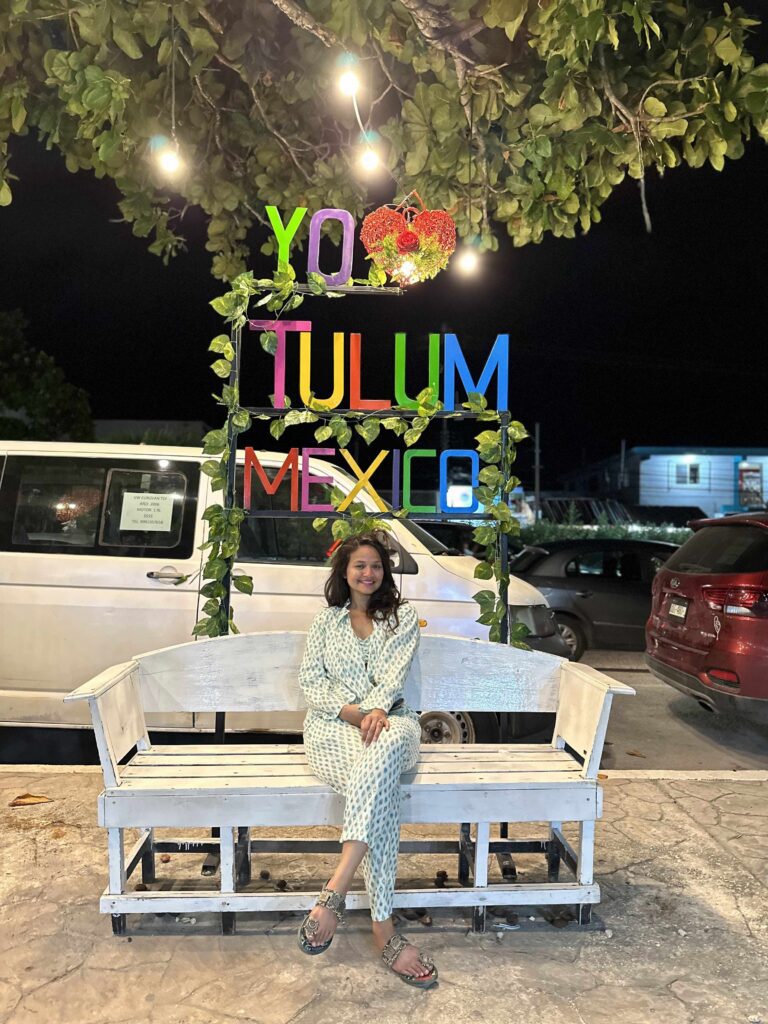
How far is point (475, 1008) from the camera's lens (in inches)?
102

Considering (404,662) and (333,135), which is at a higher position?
(333,135)

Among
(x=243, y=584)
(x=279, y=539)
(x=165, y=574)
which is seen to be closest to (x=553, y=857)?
(x=243, y=584)

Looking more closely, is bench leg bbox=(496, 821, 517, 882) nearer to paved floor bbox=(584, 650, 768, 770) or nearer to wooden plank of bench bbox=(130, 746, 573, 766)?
A: wooden plank of bench bbox=(130, 746, 573, 766)

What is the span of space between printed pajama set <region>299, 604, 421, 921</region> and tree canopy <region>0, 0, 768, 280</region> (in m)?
2.46

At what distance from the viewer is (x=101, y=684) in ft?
9.98

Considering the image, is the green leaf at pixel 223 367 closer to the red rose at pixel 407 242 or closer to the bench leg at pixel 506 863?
the red rose at pixel 407 242

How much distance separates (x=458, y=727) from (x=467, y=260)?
301 centimetres

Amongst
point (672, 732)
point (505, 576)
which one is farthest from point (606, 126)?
point (672, 732)

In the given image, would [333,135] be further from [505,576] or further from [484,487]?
[505,576]

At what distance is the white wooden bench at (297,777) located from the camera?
2.96 metres

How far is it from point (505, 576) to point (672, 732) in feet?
11.4

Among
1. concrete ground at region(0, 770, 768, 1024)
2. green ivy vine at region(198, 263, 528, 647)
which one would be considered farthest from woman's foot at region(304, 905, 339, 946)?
green ivy vine at region(198, 263, 528, 647)

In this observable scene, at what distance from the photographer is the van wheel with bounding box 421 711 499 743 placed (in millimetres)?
5012

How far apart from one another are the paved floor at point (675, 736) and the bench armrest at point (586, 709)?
86.9 inches
